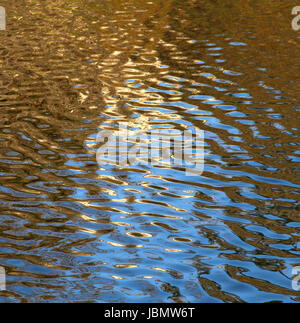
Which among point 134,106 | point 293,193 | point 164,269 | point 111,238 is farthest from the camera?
point 134,106

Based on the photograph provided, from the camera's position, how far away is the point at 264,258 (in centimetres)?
746

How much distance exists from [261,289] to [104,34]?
56.6ft

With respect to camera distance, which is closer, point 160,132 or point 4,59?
point 160,132

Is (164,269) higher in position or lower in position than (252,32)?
lower

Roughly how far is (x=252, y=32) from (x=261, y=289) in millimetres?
16486

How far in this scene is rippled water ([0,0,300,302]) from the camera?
7.15 m

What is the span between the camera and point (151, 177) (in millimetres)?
10141

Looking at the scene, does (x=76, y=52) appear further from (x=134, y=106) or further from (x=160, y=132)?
(x=160, y=132)

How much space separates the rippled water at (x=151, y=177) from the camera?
7148 mm

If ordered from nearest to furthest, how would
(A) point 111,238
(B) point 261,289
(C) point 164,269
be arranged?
(B) point 261,289 < (C) point 164,269 < (A) point 111,238
